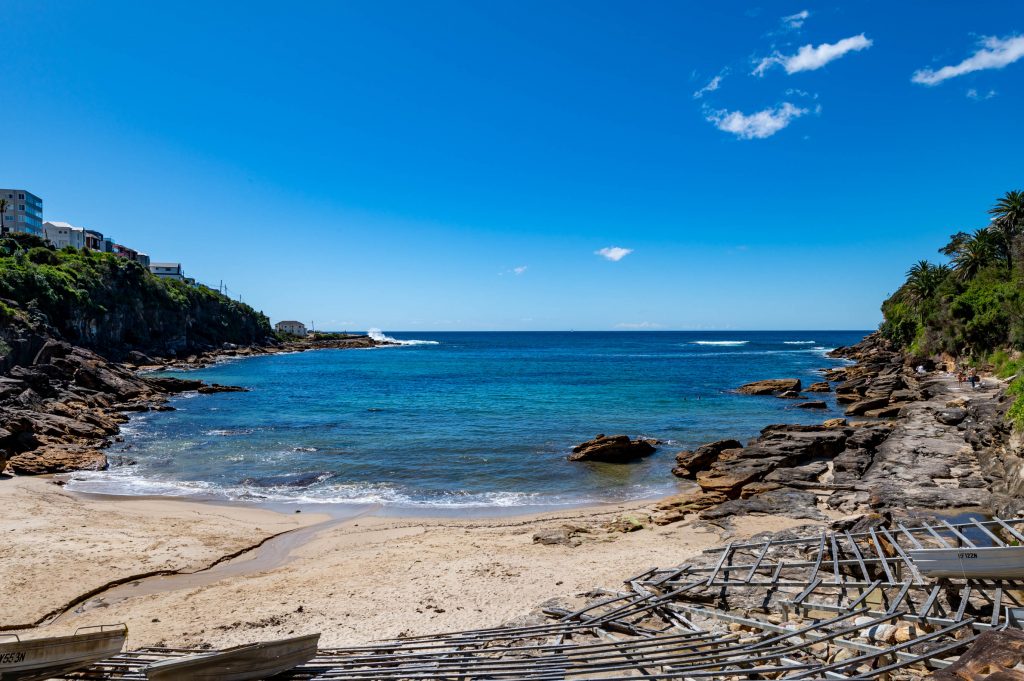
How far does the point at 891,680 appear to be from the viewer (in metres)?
7.50

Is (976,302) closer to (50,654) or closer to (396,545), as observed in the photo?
(396,545)

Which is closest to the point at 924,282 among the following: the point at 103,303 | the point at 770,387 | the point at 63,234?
the point at 770,387

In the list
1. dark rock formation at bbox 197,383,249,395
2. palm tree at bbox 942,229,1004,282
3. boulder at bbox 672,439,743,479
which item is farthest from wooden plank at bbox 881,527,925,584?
palm tree at bbox 942,229,1004,282

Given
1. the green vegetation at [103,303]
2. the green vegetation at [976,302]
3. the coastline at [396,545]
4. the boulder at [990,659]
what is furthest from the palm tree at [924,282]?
the green vegetation at [103,303]

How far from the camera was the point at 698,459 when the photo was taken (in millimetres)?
26141

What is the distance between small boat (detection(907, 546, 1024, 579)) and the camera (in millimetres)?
9164

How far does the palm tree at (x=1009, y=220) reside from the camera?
5916 cm

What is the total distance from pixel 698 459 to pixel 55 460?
31159 millimetres

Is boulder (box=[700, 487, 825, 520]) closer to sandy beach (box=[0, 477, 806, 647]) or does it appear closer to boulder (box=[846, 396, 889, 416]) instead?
sandy beach (box=[0, 477, 806, 647])

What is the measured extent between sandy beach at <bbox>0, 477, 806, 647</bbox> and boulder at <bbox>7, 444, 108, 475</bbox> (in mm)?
4470

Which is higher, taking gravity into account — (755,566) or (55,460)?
(755,566)

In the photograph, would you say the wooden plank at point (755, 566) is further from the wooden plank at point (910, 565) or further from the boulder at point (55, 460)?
the boulder at point (55, 460)

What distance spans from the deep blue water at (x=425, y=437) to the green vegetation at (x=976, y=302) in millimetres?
13946

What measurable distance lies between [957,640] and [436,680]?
7.58 m
